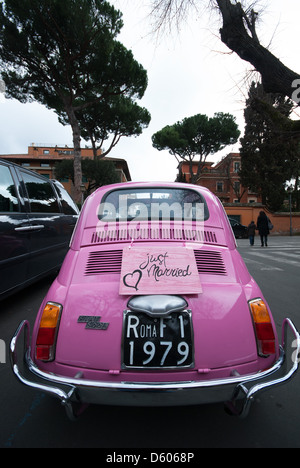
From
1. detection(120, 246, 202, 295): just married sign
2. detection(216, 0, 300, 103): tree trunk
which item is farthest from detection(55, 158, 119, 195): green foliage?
detection(120, 246, 202, 295): just married sign

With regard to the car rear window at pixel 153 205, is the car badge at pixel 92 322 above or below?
below

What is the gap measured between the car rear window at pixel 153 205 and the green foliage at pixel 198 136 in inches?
1433

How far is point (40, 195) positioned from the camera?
4.46m

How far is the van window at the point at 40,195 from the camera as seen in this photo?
13.4 feet

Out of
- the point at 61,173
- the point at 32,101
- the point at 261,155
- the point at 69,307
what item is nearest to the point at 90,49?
the point at 32,101

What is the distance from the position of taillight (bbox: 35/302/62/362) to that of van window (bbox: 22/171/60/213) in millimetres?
2759

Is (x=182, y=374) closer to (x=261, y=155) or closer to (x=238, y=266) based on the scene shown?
(x=238, y=266)

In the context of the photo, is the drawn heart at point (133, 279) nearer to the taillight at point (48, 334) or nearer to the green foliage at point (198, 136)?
the taillight at point (48, 334)

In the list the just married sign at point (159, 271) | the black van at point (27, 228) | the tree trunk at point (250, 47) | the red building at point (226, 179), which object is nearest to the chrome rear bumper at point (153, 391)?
the just married sign at point (159, 271)

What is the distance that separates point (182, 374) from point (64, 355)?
2.08 feet

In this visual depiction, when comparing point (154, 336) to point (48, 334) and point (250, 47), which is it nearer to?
point (48, 334)

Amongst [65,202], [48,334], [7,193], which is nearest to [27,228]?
[7,193]

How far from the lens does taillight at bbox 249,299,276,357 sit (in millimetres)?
1577

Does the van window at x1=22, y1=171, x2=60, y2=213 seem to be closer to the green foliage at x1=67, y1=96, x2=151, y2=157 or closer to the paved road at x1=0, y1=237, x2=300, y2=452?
the paved road at x1=0, y1=237, x2=300, y2=452
